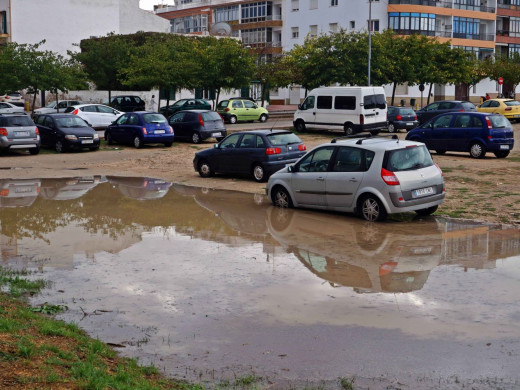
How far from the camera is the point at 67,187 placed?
20.8 metres

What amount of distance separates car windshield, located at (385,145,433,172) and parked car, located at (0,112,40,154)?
719 inches

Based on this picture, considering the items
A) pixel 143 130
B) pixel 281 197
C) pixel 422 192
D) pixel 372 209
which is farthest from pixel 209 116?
pixel 422 192

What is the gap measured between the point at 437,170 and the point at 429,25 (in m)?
63.2

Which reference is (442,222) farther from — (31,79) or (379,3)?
(379,3)

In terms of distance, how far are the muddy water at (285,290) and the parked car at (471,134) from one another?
1171cm

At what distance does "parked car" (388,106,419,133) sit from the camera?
38.0 metres

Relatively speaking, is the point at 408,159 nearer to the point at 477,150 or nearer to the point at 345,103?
the point at 477,150

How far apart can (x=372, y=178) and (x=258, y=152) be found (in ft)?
21.0

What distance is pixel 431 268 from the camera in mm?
10922

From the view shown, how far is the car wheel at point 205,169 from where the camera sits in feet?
72.3

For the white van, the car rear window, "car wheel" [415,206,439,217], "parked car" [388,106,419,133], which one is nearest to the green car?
the white van

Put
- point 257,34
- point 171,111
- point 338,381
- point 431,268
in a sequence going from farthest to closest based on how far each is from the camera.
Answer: point 257,34 < point 171,111 < point 431,268 < point 338,381

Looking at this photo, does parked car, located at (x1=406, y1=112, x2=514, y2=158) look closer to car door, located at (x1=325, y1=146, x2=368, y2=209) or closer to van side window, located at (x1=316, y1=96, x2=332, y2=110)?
van side window, located at (x1=316, y1=96, x2=332, y2=110)

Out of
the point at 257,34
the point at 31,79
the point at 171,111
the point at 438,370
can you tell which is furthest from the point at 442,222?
the point at 257,34
